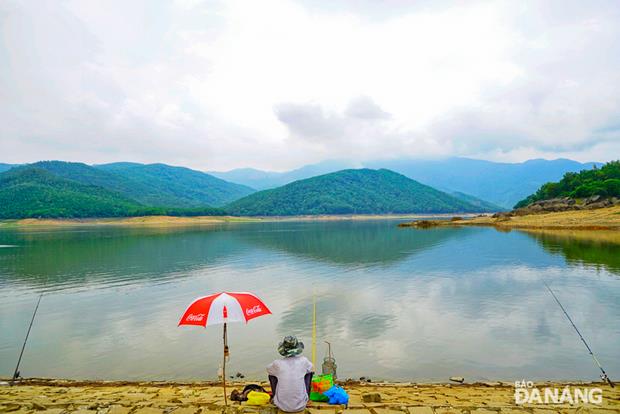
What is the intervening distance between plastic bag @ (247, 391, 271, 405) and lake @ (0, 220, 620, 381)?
12.8ft

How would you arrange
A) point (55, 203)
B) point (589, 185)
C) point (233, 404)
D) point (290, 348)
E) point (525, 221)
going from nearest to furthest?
point (290, 348) → point (233, 404) → point (525, 221) → point (589, 185) → point (55, 203)

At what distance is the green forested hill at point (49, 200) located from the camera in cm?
13862

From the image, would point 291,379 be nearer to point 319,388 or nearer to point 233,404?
point 319,388

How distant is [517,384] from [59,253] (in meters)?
48.3

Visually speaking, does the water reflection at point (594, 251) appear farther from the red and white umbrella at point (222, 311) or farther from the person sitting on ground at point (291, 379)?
the red and white umbrella at point (222, 311)

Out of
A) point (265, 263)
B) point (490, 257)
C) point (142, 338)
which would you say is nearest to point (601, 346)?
point (142, 338)

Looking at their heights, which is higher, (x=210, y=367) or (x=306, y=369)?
(x=306, y=369)

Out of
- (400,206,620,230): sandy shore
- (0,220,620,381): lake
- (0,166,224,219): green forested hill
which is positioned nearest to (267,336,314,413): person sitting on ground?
(0,220,620,381): lake

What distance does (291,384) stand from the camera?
6.92 m

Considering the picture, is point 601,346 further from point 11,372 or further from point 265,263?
point 265,263

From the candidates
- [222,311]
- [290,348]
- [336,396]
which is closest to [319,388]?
[336,396]

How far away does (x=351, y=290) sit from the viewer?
900 inches

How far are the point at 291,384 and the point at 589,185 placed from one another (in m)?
92.9

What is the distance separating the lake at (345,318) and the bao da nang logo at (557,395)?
1.70 m
